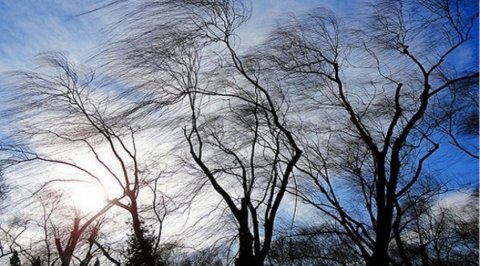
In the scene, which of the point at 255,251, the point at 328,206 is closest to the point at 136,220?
the point at 255,251

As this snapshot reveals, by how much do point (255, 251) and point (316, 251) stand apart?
514cm

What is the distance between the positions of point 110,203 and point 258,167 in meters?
5.01

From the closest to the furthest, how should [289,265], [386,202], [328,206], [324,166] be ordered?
1. [386,202]
2. [328,206]
3. [324,166]
4. [289,265]

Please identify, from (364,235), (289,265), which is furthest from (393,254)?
(364,235)

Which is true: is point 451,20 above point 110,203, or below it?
above

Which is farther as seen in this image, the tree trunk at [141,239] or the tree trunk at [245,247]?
the tree trunk at [141,239]

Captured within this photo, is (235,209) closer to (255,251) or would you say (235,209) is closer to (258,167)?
(255,251)

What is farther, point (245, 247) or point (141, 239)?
point (141, 239)

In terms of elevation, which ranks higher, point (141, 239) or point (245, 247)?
point (141, 239)

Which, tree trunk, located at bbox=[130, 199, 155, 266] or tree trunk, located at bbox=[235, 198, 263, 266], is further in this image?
tree trunk, located at bbox=[130, 199, 155, 266]

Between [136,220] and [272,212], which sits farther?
[136,220]

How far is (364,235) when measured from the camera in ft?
29.2

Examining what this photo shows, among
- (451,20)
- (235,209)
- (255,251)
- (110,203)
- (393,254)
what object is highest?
(451,20)

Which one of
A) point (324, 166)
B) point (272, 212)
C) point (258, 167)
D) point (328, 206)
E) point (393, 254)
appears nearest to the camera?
point (272, 212)
